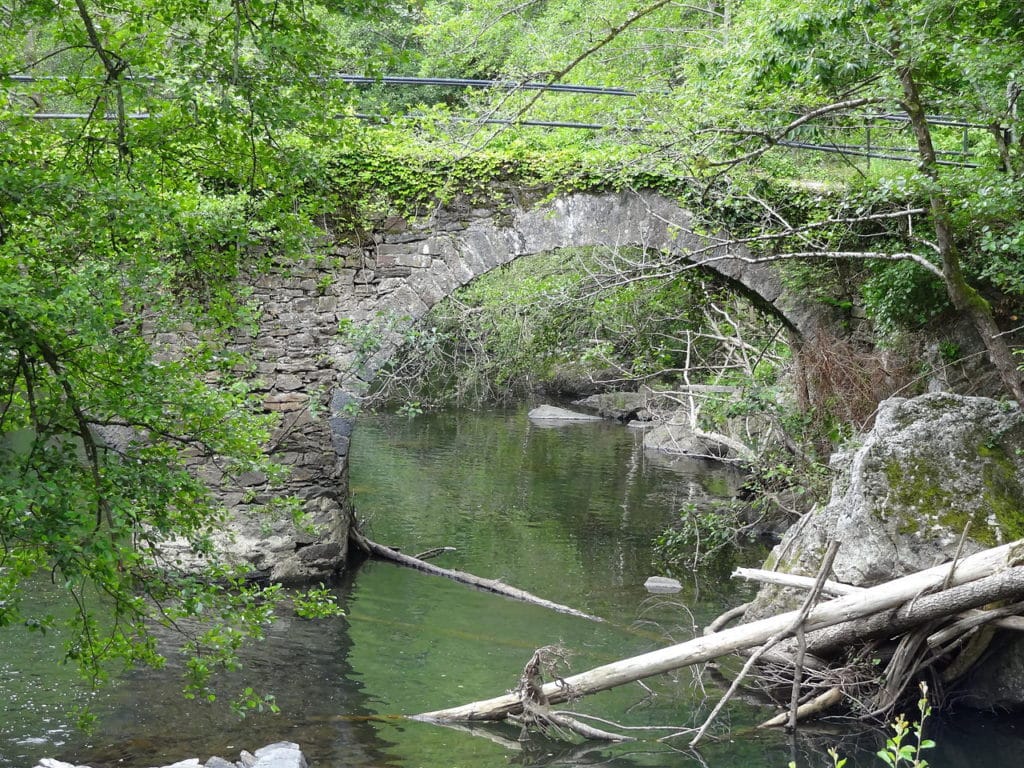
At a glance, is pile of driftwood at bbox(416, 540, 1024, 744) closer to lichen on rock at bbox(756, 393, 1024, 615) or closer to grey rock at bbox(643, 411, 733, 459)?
lichen on rock at bbox(756, 393, 1024, 615)

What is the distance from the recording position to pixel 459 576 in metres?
8.84

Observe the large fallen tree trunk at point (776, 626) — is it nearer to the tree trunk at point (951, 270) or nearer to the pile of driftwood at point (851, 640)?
the pile of driftwood at point (851, 640)

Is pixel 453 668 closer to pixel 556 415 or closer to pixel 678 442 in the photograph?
pixel 678 442

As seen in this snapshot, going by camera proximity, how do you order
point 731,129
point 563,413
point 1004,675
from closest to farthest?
point 1004,675, point 731,129, point 563,413

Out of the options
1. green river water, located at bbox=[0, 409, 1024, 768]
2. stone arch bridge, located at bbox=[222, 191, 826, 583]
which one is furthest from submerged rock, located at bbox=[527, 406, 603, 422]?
stone arch bridge, located at bbox=[222, 191, 826, 583]

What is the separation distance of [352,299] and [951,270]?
480 centimetres

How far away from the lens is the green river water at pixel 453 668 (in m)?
5.42

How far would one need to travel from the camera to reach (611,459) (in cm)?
1543

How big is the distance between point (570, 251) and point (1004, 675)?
887cm

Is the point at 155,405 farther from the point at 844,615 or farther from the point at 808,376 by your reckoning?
the point at 808,376

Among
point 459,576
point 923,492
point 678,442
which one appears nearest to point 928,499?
point 923,492

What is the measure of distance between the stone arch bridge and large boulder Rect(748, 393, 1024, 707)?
7.32ft

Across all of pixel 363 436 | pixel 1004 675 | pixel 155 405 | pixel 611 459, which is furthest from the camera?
pixel 363 436


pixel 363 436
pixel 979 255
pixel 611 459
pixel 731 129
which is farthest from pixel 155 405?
pixel 363 436
